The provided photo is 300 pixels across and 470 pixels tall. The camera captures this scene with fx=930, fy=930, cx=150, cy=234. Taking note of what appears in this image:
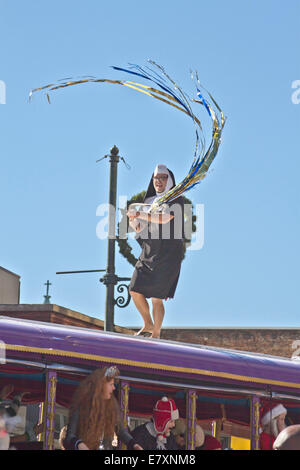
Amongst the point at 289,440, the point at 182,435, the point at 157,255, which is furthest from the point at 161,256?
the point at 289,440

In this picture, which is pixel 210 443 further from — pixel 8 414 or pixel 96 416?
pixel 8 414

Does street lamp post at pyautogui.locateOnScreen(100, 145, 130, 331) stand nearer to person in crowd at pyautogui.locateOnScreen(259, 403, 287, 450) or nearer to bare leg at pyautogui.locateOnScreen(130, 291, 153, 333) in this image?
bare leg at pyautogui.locateOnScreen(130, 291, 153, 333)

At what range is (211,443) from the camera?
9305mm

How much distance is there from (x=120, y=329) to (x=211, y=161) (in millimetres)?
8522

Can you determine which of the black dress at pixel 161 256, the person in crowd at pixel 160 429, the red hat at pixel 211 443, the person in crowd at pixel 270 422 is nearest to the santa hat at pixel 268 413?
the person in crowd at pixel 270 422

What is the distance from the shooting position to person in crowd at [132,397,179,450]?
8.69m

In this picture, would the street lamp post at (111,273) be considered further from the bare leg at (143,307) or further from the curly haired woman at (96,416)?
the curly haired woman at (96,416)

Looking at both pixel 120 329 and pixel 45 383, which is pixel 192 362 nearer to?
pixel 45 383

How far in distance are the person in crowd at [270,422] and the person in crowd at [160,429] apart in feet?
3.25

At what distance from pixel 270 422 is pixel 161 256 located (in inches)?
92.0

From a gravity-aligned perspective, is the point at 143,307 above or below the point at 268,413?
above

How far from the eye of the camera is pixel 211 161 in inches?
422
